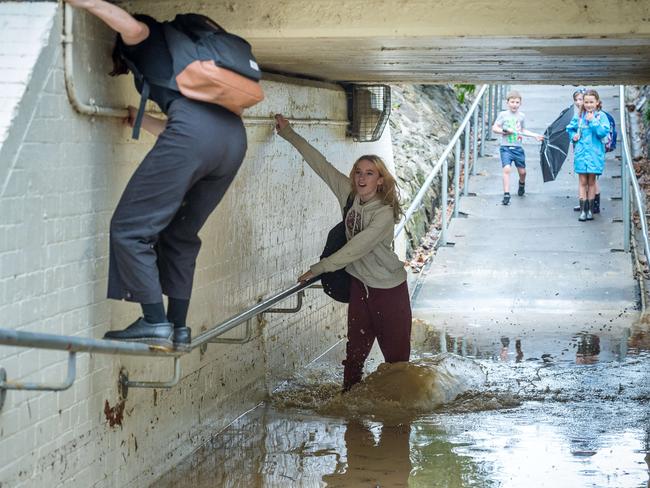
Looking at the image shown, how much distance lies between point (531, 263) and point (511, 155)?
264 centimetres

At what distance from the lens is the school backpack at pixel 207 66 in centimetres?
492

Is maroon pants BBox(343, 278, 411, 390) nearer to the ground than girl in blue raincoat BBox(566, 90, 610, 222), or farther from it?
nearer to the ground

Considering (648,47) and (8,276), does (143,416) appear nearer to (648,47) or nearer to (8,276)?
(8,276)

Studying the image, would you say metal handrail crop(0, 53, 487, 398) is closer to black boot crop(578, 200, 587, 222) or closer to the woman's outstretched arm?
the woman's outstretched arm

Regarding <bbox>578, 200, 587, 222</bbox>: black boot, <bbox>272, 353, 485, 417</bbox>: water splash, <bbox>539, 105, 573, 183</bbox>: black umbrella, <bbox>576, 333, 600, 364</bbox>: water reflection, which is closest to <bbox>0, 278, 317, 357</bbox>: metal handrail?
<bbox>272, 353, 485, 417</bbox>: water splash

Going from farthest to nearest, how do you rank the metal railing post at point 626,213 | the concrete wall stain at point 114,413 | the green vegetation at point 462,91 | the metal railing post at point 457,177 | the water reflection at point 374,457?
the green vegetation at point 462,91 < the metal railing post at point 457,177 < the metal railing post at point 626,213 < the water reflection at point 374,457 < the concrete wall stain at point 114,413

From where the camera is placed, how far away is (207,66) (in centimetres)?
491

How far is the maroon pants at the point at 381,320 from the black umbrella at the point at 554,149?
27.5 ft

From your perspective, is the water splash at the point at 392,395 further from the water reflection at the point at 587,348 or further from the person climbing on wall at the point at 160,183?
the person climbing on wall at the point at 160,183

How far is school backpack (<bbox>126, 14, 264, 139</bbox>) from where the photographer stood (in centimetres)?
492

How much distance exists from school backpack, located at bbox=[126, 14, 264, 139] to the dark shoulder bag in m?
2.86

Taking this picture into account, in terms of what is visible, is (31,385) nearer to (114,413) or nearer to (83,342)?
(83,342)

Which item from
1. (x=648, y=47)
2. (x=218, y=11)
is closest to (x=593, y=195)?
(x=648, y=47)

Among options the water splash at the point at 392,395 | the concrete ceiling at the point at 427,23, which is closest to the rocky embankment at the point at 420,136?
the water splash at the point at 392,395
